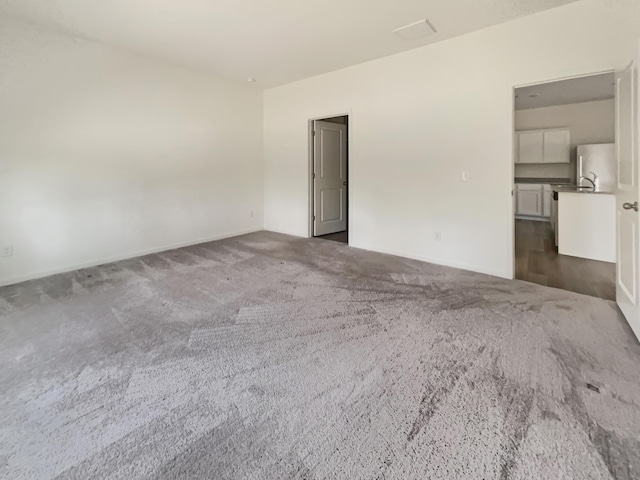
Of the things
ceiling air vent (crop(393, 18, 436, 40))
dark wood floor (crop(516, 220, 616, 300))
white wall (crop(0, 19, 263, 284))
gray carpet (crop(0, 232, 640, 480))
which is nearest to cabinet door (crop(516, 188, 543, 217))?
dark wood floor (crop(516, 220, 616, 300))

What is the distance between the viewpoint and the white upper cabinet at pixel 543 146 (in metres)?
7.44

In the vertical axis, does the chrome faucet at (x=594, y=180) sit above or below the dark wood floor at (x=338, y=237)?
above

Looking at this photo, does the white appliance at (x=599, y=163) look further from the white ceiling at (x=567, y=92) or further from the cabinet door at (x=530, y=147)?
the white ceiling at (x=567, y=92)

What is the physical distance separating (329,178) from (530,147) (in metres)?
5.10

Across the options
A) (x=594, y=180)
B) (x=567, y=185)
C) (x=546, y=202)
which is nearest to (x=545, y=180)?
(x=546, y=202)

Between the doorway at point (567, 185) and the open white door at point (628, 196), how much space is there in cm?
65

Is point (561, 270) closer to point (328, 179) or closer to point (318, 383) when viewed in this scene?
point (318, 383)

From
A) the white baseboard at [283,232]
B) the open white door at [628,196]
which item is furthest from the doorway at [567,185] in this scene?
the white baseboard at [283,232]

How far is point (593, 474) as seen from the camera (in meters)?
1.29

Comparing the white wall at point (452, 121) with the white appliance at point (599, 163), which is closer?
the white wall at point (452, 121)

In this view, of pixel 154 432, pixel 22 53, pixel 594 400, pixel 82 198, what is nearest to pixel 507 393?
pixel 594 400

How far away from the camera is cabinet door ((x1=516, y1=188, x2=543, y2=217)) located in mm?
7781

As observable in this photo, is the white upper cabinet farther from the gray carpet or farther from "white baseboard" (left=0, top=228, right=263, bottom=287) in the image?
"white baseboard" (left=0, top=228, right=263, bottom=287)

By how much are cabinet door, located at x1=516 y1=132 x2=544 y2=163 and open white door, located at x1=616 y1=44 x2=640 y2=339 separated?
5.76 metres
